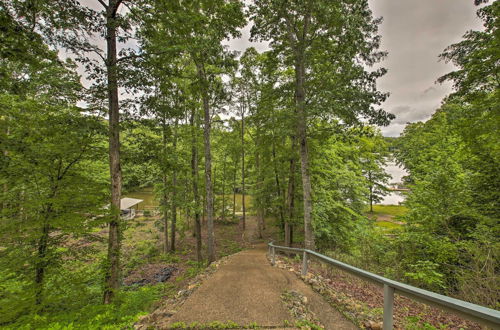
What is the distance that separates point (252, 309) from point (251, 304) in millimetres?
187

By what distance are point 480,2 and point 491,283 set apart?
25.2 ft

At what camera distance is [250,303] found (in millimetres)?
3434

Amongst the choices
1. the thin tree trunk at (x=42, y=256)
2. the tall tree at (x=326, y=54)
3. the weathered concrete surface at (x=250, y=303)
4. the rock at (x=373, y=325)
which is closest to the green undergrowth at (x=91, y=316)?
the thin tree trunk at (x=42, y=256)

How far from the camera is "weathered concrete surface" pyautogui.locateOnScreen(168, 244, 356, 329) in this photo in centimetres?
290

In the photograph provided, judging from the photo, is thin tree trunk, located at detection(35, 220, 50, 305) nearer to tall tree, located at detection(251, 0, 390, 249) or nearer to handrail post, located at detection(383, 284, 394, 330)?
handrail post, located at detection(383, 284, 394, 330)

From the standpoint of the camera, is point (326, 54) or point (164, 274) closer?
point (326, 54)

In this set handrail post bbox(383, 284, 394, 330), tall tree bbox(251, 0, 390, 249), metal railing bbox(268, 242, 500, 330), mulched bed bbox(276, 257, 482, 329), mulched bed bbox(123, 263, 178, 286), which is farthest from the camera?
mulched bed bbox(123, 263, 178, 286)

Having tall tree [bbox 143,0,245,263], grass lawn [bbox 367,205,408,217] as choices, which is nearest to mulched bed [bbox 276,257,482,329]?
tall tree [bbox 143,0,245,263]

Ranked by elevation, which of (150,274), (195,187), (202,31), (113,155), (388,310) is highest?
(202,31)

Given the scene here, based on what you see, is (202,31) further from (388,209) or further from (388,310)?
(388,209)

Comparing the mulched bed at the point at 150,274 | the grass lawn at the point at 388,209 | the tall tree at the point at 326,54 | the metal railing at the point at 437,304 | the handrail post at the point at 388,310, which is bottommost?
the grass lawn at the point at 388,209

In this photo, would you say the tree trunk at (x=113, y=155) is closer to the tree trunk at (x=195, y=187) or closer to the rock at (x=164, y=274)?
the rock at (x=164, y=274)

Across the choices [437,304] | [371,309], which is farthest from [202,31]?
[371,309]

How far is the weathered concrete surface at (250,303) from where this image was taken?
2.90m
